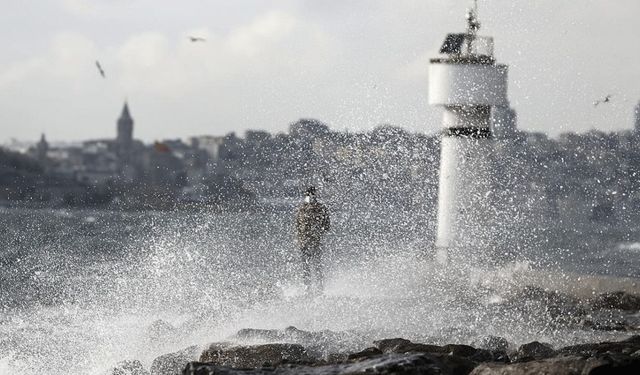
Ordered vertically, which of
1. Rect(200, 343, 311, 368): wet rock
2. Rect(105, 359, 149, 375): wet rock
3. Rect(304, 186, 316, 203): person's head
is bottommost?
Rect(105, 359, 149, 375): wet rock

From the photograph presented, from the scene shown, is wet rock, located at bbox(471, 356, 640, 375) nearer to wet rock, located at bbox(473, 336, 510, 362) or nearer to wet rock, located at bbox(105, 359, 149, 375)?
wet rock, located at bbox(473, 336, 510, 362)

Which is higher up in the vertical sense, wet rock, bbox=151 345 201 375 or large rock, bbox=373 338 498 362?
large rock, bbox=373 338 498 362

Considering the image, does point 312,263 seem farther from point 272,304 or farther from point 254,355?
point 254,355

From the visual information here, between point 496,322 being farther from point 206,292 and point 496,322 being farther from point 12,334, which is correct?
point 206,292

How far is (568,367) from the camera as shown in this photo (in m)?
9.28

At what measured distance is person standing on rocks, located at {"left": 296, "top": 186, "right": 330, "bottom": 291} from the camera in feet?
63.1

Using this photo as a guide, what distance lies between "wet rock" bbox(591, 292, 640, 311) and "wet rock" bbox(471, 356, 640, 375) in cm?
894

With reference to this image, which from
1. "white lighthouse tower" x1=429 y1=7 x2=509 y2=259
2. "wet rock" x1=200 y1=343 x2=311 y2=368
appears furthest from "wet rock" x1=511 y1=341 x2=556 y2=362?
"white lighthouse tower" x1=429 y1=7 x2=509 y2=259

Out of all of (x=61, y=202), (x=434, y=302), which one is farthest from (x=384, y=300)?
(x=61, y=202)

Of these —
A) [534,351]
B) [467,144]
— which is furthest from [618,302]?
[534,351]

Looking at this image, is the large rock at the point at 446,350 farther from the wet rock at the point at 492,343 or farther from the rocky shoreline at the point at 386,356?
the wet rock at the point at 492,343

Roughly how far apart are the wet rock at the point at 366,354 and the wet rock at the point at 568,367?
5.54ft

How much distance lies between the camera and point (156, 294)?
22.3 m

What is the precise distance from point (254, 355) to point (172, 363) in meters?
0.86
